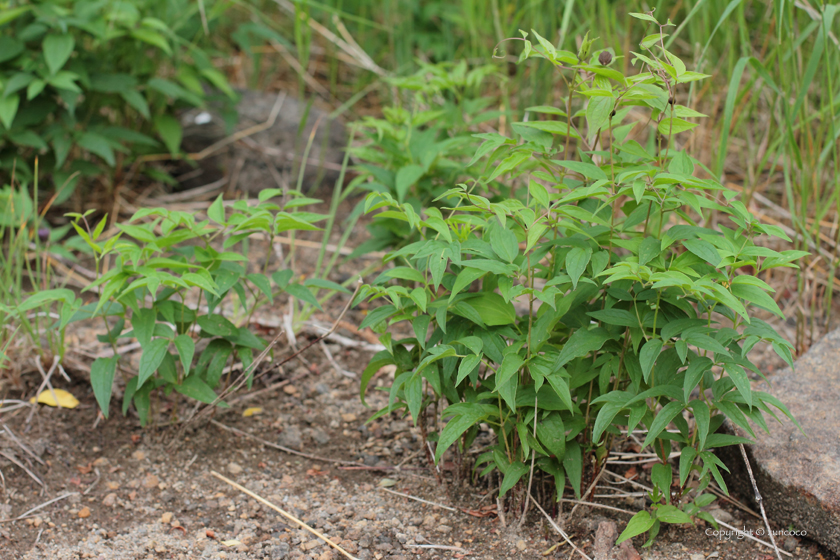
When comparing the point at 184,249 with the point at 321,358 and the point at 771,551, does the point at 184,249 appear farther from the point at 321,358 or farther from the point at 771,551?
the point at 771,551

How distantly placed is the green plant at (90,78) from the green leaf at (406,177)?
1.08m

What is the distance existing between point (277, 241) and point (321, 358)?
796 mm

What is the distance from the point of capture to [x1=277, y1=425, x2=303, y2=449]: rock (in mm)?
1885

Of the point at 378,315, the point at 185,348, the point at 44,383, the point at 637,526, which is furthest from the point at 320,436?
the point at 637,526

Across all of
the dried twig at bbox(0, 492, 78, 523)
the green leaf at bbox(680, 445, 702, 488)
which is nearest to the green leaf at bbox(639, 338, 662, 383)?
the green leaf at bbox(680, 445, 702, 488)

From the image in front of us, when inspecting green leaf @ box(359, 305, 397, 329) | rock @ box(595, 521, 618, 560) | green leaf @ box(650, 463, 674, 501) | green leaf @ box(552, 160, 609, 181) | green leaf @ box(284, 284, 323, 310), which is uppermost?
green leaf @ box(552, 160, 609, 181)

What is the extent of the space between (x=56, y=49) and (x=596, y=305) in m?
2.09

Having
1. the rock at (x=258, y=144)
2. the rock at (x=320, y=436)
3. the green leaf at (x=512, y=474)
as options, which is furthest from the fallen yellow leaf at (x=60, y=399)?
the rock at (x=258, y=144)

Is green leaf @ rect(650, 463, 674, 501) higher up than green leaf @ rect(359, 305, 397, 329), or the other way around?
green leaf @ rect(359, 305, 397, 329)

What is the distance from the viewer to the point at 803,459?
1.54m

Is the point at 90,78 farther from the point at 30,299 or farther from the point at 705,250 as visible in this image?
the point at 705,250

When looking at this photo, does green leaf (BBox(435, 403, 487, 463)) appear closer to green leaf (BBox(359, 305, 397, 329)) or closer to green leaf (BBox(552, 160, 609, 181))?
green leaf (BBox(359, 305, 397, 329))

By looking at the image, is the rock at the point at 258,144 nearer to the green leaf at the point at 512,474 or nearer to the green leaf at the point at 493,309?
the green leaf at the point at 493,309

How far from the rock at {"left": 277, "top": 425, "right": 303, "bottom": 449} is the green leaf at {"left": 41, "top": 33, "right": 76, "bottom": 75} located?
58.8 inches
